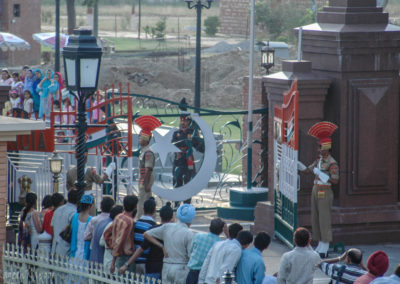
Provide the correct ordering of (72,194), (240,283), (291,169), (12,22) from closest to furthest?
(240,283), (72,194), (291,169), (12,22)

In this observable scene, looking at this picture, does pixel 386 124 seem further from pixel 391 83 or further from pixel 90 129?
pixel 90 129

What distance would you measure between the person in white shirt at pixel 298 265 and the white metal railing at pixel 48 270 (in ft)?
4.33

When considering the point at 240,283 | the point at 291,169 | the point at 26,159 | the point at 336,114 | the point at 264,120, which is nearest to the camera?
the point at 240,283

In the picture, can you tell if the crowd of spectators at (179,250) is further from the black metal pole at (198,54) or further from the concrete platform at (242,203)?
the black metal pole at (198,54)

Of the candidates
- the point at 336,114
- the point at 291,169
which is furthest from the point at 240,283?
the point at 336,114

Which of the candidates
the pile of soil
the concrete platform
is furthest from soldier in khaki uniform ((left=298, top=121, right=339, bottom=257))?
the pile of soil

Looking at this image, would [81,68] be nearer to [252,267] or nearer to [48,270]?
[48,270]

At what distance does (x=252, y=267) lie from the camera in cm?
902

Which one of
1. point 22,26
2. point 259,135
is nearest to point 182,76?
point 22,26

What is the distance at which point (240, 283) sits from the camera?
910 centimetres

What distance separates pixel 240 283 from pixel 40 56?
189 feet

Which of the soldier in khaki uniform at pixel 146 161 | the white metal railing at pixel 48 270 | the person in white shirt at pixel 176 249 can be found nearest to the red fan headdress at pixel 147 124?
the soldier in khaki uniform at pixel 146 161

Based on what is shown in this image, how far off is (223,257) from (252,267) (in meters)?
0.30

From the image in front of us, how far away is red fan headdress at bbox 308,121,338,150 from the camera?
530 inches
